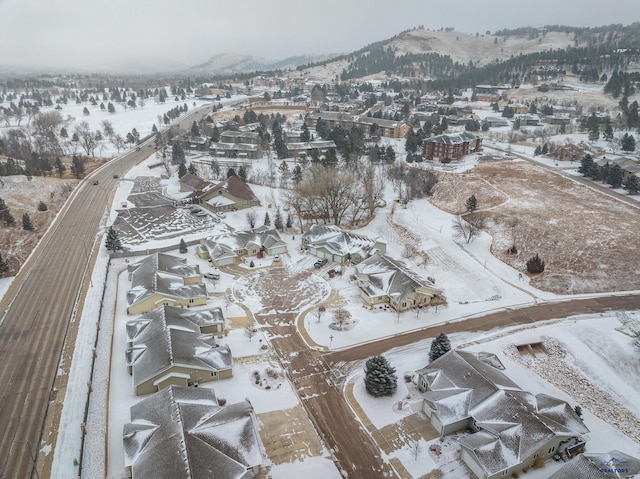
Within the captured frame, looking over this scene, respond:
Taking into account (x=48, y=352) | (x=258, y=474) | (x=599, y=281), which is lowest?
(x=599, y=281)

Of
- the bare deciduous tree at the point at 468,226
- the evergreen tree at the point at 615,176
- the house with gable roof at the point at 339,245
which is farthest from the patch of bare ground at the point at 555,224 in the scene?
the house with gable roof at the point at 339,245

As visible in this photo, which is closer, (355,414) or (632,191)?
(355,414)

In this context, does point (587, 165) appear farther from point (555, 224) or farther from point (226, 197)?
point (226, 197)

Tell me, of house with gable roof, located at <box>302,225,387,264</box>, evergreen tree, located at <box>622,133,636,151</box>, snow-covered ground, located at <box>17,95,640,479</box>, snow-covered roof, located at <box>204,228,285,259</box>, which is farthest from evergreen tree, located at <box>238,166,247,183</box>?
evergreen tree, located at <box>622,133,636,151</box>

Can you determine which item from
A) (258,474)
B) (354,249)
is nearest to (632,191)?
(354,249)

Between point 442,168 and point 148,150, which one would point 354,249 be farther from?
point 148,150

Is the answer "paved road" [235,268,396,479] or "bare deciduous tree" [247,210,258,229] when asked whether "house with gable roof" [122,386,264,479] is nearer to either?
A: "paved road" [235,268,396,479]

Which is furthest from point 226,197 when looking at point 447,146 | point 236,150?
point 447,146
